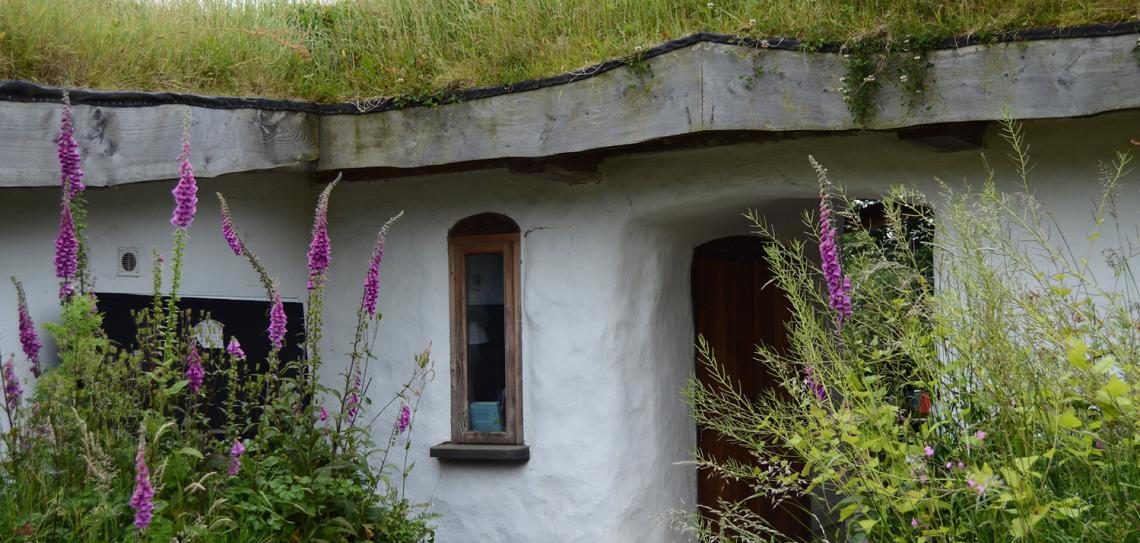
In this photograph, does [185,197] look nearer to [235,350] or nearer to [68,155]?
[68,155]

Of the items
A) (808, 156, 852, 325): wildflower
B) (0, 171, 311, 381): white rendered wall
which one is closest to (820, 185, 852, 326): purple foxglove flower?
(808, 156, 852, 325): wildflower

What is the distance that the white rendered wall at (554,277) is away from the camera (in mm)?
5254

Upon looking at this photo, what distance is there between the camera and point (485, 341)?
6059mm

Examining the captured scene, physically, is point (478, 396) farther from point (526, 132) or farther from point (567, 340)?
point (526, 132)

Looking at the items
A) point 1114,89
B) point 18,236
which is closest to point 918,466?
point 1114,89

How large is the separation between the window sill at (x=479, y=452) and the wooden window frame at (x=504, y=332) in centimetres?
7

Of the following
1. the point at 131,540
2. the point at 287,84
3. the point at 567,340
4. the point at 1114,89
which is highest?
the point at 287,84

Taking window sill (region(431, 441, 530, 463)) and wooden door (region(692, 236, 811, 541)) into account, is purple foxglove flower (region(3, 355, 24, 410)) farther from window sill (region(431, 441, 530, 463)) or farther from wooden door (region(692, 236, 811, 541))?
wooden door (region(692, 236, 811, 541))

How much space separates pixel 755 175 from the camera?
539cm

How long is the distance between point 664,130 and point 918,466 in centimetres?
227

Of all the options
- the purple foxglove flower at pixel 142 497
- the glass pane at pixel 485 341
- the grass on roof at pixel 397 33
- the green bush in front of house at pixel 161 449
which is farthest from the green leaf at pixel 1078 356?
the glass pane at pixel 485 341

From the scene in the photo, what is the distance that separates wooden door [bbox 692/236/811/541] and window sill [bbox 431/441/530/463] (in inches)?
54.5

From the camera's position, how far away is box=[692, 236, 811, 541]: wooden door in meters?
6.75

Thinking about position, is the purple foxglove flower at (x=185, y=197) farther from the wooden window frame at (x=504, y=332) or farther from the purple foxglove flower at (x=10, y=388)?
the wooden window frame at (x=504, y=332)
